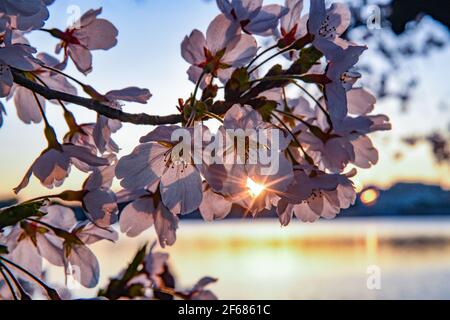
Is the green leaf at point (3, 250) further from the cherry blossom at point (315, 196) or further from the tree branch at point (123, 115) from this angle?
the cherry blossom at point (315, 196)

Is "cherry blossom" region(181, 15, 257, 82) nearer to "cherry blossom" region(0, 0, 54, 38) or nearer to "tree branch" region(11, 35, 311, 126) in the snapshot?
"tree branch" region(11, 35, 311, 126)

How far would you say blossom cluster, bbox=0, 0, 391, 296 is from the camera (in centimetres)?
64

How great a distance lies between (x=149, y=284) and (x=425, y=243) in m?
26.8

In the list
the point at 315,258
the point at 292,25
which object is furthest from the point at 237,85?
the point at 315,258

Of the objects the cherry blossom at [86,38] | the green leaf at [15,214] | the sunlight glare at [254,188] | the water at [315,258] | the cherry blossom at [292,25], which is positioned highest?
the water at [315,258]

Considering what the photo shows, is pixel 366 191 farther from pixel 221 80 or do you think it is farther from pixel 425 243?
pixel 425 243

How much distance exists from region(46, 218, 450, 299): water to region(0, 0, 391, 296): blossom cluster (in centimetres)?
489

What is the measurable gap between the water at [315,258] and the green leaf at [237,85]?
5043 mm

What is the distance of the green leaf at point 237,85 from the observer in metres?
0.66

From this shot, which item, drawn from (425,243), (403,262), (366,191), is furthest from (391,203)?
(366,191)

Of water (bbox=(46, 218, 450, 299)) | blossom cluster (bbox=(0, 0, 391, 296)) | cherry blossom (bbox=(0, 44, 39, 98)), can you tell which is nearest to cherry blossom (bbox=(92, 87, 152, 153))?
blossom cluster (bbox=(0, 0, 391, 296))

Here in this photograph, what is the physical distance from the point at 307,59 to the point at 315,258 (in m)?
21.6

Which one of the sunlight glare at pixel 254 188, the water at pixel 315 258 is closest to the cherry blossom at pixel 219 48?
the sunlight glare at pixel 254 188

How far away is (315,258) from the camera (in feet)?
71.9
